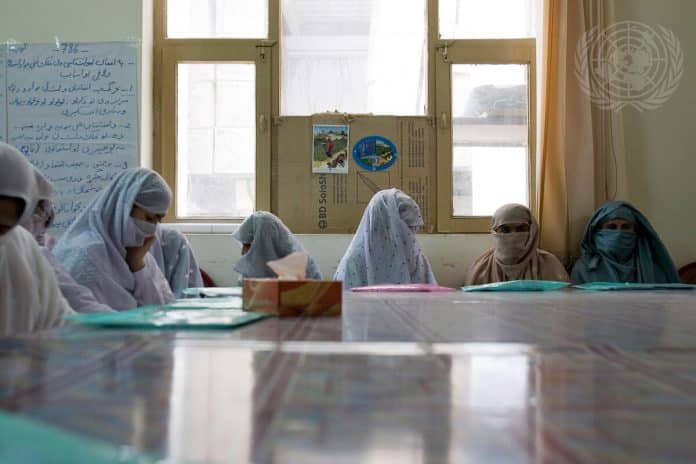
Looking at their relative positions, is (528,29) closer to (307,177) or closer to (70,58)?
(307,177)

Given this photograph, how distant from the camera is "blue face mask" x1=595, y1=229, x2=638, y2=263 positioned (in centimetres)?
313

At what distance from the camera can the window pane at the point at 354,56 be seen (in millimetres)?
3561

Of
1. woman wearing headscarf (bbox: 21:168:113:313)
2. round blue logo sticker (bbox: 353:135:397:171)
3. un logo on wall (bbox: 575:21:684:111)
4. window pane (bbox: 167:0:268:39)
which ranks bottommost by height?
woman wearing headscarf (bbox: 21:168:113:313)

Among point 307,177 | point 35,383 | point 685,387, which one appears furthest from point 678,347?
point 307,177

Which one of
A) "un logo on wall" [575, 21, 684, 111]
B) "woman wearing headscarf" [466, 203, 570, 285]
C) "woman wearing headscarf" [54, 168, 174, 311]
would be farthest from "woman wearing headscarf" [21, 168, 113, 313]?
"un logo on wall" [575, 21, 684, 111]

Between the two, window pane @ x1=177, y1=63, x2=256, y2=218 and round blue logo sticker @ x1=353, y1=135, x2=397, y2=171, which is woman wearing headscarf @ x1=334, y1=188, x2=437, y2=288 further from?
Answer: window pane @ x1=177, y1=63, x2=256, y2=218

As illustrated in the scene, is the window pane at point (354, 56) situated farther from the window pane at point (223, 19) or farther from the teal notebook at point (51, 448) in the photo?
the teal notebook at point (51, 448)

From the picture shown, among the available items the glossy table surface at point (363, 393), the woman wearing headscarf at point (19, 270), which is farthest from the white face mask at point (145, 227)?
the glossy table surface at point (363, 393)

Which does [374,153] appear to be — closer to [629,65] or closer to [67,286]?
[629,65]

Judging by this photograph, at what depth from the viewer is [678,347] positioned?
0.55m

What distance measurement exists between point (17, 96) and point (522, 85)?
8.74ft

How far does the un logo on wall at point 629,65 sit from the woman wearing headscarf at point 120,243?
2266 millimetres

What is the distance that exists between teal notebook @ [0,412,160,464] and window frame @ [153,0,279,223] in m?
3.24

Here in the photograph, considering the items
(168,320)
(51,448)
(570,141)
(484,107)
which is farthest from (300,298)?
(484,107)
